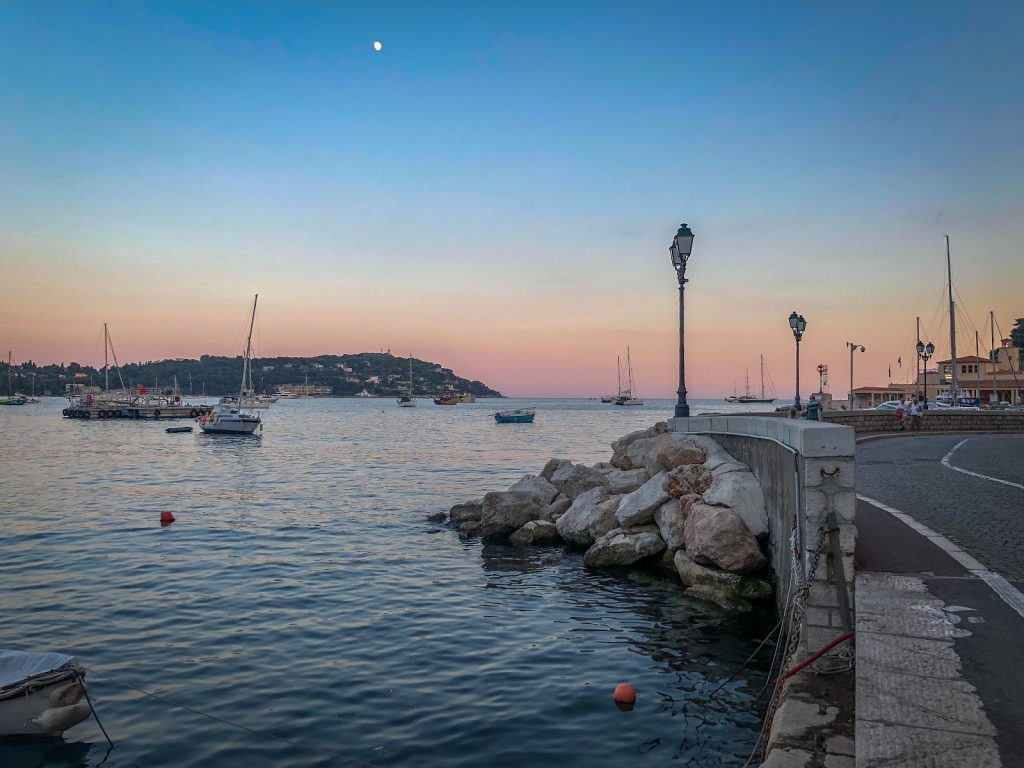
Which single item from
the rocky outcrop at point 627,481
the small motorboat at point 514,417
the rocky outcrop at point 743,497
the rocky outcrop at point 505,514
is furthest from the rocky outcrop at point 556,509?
the small motorboat at point 514,417

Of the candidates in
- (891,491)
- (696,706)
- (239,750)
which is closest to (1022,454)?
(891,491)

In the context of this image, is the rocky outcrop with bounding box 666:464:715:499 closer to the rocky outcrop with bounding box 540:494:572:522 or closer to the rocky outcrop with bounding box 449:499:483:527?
the rocky outcrop with bounding box 540:494:572:522

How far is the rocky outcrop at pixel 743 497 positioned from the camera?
12.7 metres

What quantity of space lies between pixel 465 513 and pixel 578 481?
134 inches

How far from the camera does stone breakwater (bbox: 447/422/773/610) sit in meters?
12.3

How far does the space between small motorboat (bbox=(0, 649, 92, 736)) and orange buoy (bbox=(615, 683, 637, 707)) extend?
19.2ft

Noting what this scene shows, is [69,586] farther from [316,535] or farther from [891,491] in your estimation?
[891,491]

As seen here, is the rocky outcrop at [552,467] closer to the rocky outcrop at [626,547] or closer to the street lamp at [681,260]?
the street lamp at [681,260]

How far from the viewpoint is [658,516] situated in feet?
50.1

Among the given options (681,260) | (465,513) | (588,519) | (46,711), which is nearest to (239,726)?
(46,711)

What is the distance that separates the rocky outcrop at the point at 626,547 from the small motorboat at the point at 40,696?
969 cm

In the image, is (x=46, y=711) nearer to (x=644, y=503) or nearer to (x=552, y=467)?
(x=644, y=503)

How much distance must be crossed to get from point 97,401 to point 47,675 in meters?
118

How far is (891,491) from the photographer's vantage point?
49.5 ft
